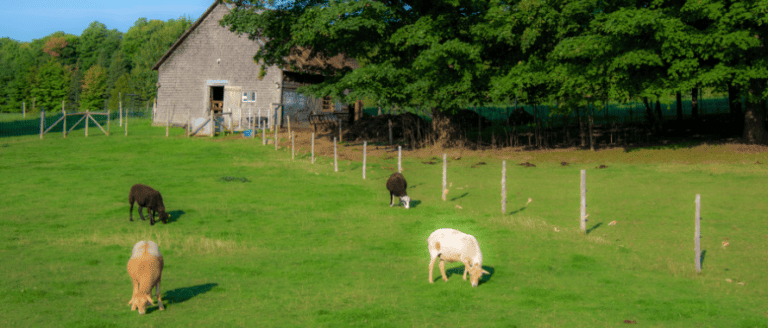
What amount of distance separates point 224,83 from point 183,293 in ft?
121

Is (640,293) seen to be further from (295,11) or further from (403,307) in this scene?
(295,11)

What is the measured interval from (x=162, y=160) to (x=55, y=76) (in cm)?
8032

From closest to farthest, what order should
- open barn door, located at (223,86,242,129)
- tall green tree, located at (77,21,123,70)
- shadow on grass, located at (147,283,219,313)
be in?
shadow on grass, located at (147,283,219,313)
open barn door, located at (223,86,242,129)
tall green tree, located at (77,21,123,70)

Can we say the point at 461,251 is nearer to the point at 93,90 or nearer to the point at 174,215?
the point at 174,215

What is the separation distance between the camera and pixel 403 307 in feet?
32.2

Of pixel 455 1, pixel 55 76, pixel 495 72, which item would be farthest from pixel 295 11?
pixel 55 76

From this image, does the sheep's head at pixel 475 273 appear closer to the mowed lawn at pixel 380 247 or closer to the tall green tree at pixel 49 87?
the mowed lawn at pixel 380 247

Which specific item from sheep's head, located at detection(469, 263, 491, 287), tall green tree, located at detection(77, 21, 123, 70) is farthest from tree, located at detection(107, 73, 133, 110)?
sheep's head, located at detection(469, 263, 491, 287)

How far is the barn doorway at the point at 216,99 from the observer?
4642 cm

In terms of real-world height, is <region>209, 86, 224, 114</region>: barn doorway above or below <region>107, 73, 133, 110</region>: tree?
below

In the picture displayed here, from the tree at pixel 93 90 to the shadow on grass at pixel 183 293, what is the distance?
98076mm

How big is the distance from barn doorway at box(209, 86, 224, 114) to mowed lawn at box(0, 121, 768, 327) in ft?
65.8

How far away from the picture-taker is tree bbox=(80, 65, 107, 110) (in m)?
99.4

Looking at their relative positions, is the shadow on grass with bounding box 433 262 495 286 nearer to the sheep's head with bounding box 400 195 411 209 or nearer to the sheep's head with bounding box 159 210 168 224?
the sheep's head with bounding box 400 195 411 209
